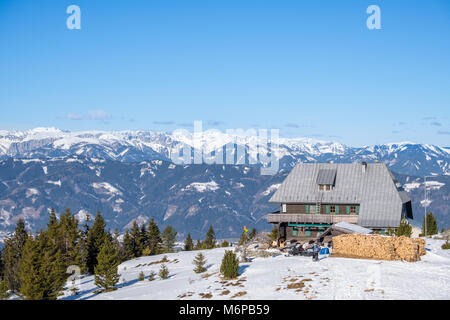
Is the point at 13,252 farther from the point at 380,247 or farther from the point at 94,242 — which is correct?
the point at 380,247

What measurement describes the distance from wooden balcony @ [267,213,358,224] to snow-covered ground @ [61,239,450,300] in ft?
49.9

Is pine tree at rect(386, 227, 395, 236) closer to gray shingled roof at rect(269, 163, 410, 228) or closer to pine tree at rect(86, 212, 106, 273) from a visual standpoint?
gray shingled roof at rect(269, 163, 410, 228)

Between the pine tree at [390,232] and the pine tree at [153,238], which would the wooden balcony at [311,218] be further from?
the pine tree at [153,238]

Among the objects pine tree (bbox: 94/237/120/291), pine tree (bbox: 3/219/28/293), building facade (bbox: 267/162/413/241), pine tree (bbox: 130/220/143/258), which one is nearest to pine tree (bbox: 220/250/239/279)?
pine tree (bbox: 94/237/120/291)

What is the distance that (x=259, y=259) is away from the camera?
50.7 m

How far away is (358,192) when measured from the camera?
68375 millimetres

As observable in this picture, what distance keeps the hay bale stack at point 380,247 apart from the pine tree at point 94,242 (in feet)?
133

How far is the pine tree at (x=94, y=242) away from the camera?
73.8m

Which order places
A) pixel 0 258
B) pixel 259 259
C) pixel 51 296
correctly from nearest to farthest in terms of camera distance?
pixel 51 296, pixel 259 259, pixel 0 258

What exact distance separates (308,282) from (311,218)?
3103cm

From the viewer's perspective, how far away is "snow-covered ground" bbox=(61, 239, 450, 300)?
107 ft
